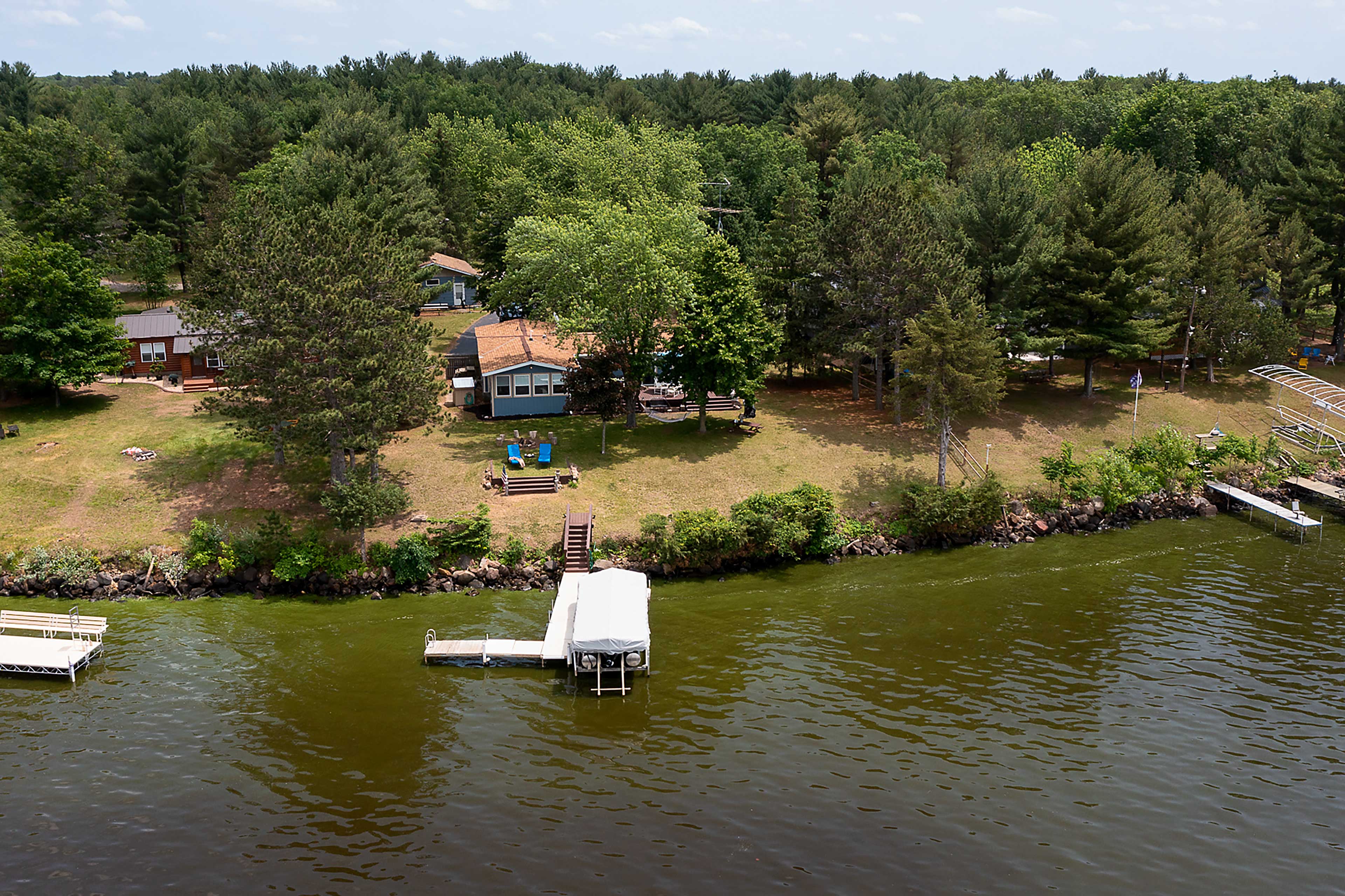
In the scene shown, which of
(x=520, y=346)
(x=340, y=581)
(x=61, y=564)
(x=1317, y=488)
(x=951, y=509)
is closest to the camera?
(x=61, y=564)

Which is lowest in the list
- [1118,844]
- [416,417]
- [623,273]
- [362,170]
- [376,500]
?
[1118,844]

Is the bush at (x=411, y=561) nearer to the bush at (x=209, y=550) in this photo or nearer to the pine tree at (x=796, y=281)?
the bush at (x=209, y=550)

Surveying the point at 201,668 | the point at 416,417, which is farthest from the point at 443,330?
the point at 201,668

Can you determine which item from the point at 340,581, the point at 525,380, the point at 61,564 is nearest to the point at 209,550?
the point at 61,564

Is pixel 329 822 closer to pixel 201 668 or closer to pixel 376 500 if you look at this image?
pixel 201 668

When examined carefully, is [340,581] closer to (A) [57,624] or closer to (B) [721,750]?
(A) [57,624]

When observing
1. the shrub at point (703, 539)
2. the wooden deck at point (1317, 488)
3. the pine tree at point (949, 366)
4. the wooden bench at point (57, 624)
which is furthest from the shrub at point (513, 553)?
the wooden deck at point (1317, 488)
